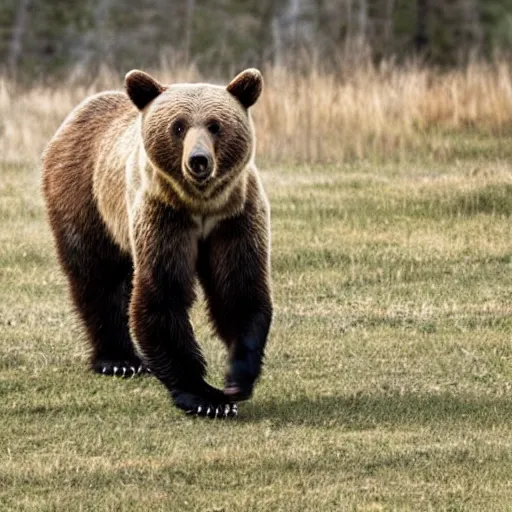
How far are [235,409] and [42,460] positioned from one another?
34.2 inches

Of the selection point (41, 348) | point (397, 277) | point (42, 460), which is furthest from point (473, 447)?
point (397, 277)

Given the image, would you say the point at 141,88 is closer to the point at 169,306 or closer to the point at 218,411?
the point at 169,306

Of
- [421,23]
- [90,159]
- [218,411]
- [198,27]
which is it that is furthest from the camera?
[198,27]

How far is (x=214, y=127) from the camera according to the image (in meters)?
6.60

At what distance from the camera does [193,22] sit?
3525cm

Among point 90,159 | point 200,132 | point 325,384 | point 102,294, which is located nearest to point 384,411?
point 325,384

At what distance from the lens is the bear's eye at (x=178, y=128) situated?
6621 mm

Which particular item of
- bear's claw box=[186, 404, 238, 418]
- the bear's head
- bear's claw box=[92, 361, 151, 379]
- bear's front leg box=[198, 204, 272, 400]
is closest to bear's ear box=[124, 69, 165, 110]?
the bear's head

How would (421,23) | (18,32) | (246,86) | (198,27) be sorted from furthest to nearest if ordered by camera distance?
(198,27) < (18,32) < (421,23) < (246,86)

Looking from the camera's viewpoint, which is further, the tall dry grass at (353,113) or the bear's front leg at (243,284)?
the tall dry grass at (353,113)

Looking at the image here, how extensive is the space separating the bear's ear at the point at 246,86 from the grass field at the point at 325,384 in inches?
49.7

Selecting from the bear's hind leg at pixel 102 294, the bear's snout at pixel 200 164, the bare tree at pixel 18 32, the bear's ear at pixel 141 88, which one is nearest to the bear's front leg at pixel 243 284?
the bear's snout at pixel 200 164

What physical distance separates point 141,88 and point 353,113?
8.26 m

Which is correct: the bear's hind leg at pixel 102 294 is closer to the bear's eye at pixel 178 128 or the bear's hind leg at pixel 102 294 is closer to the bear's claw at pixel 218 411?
the bear's claw at pixel 218 411
